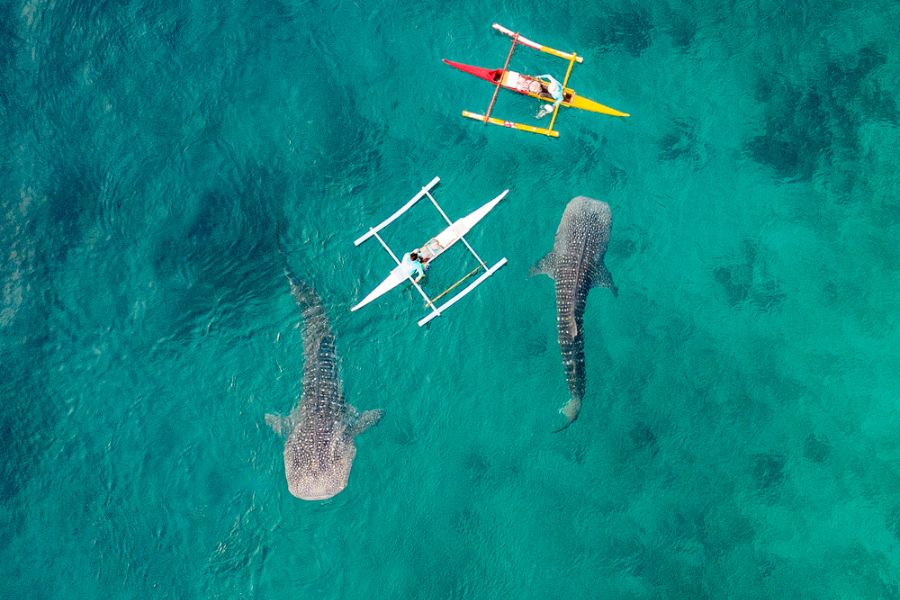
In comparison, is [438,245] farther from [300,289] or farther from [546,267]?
[300,289]

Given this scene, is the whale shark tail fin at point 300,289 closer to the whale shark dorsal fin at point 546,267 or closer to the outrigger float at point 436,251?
the outrigger float at point 436,251

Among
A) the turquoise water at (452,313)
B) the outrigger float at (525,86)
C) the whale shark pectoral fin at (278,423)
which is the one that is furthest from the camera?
the outrigger float at (525,86)

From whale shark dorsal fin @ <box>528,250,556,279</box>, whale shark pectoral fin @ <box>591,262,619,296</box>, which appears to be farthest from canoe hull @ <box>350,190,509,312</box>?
whale shark pectoral fin @ <box>591,262,619,296</box>

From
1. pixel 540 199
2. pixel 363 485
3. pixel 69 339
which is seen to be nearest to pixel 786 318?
pixel 540 199

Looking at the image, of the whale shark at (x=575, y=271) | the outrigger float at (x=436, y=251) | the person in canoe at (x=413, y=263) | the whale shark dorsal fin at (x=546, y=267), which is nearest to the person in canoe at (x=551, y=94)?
the outrigger float at (x=436, y=251)

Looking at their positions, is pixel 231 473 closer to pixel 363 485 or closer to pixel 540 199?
pixel 363 485

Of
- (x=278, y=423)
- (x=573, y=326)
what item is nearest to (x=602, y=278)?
(x=573, y=326)
